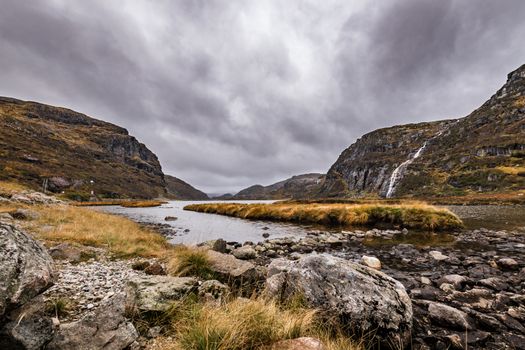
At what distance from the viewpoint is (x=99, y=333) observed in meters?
3.38

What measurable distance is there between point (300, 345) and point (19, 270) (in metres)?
3.67

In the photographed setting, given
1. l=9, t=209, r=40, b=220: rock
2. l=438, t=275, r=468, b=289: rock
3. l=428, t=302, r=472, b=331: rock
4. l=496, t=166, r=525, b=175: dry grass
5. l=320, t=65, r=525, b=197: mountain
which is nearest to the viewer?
l=428, t=302, r=472, b=331: rock

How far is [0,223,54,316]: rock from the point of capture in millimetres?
2746

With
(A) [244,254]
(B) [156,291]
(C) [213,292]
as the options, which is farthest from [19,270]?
(A) [244,254]

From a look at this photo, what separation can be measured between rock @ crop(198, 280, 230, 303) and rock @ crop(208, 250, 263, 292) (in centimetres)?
108

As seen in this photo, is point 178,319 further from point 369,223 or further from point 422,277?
point 369,223

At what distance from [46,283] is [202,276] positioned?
4.53m

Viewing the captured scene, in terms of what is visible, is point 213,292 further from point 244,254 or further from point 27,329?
point 244,254

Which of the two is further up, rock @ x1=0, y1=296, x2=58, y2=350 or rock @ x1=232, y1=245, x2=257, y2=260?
rock @ x1=0, y1=296, x2=58, y2=350

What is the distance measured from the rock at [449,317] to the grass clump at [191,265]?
5.91m

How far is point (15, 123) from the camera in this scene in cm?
17438

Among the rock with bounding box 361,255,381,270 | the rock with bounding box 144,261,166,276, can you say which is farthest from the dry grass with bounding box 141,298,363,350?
the rock with bounding box 361,255,381,270

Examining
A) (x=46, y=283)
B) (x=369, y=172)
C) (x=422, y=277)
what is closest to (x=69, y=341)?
(x=46, y=283)

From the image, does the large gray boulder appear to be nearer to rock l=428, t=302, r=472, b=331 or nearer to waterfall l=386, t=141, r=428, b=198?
rock l=428, t=302, r=472, b=331
